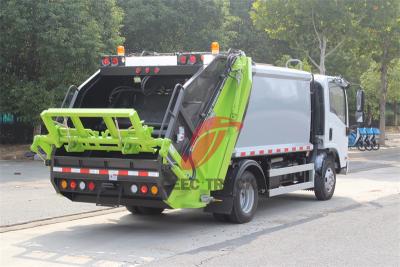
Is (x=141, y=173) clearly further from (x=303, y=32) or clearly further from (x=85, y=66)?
(x=303, y=32)

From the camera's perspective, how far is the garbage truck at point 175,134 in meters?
8.16

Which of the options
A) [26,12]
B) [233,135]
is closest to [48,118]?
[233,135]

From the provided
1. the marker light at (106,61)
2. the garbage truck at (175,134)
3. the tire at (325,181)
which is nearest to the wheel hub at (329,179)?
the tire at (325,181)

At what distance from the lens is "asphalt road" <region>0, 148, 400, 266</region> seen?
722 centimetres

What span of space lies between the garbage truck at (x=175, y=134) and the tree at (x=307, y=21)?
46.3 ft

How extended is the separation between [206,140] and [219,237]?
1.38 m

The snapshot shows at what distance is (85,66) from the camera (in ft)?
74.9

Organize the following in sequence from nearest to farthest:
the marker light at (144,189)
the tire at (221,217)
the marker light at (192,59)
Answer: the marker light at (144,189)
the marker light at (192,59)
the tire at (221,217)

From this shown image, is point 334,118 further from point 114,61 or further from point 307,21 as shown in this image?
point 307,21

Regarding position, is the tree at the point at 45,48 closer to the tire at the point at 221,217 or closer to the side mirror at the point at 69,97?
the side mirror at the point at 69,97

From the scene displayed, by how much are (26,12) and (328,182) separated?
46.0 ft

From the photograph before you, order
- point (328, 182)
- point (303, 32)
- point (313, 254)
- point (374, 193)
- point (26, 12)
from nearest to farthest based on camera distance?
Result: point (313, 254)
point (328, 182)
point (374, 193)
point (26, 12)
point (303, 32)

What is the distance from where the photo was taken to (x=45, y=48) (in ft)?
71.3

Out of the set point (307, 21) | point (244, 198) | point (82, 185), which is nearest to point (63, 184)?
point (82, 185)
